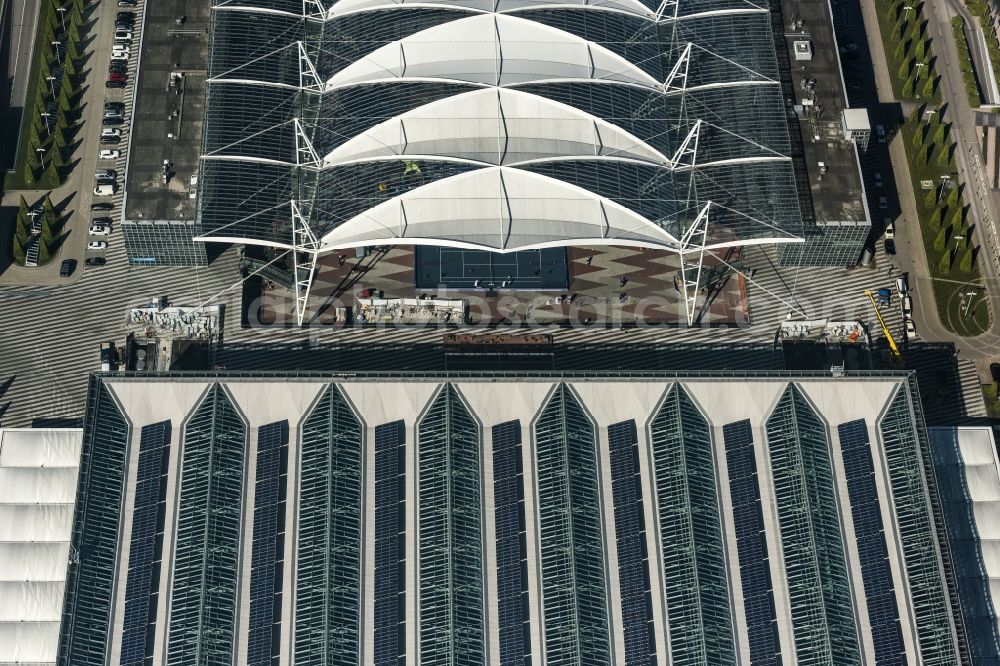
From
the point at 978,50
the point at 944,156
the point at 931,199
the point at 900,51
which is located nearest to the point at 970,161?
the point at 944,156

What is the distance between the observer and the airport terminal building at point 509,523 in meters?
120

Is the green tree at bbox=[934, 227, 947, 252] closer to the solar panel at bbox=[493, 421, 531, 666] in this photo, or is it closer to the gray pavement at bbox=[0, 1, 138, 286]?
the solar panel at bbox=[493, 421, 531, 666]

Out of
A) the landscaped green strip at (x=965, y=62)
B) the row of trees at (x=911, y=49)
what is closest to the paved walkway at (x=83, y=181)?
the row of trees at (x=911, y=49)

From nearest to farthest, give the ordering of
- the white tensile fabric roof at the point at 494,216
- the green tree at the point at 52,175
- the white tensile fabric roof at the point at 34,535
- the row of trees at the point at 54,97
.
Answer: the white tensile fabric roof at the point at 34,535
the white tensile fabric roof at the point at 494,216
the green tree at the point at 52,175
the row of trees at the point at 54,97

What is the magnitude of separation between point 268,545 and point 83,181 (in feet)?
233

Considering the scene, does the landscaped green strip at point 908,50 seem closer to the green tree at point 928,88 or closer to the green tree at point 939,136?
the green tree at point 928,88

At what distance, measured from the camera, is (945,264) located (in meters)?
158

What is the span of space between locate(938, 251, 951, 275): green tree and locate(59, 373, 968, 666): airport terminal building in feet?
111

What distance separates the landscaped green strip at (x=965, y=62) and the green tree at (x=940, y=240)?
2890 centimetres

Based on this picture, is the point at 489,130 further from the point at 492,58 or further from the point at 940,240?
the point at 940,240

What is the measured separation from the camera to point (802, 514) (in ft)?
411

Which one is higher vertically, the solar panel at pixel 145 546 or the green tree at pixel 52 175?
the green tree at pixel 52 175

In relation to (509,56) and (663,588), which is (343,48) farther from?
(663,588)

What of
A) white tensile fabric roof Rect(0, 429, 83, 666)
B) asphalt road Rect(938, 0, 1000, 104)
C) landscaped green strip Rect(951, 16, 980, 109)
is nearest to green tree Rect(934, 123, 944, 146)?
landscaped green strip Rect(951, 16, 980, 109)
